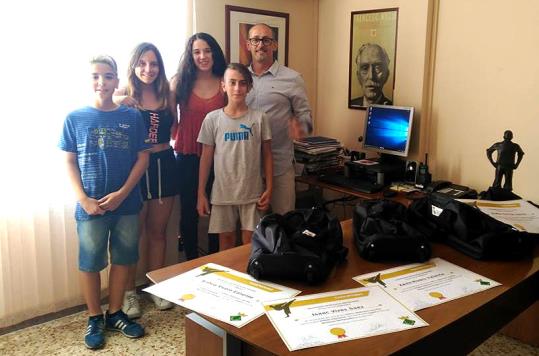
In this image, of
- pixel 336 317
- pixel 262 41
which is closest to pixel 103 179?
pixel 262 41

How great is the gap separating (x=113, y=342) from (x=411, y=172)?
6.68ft

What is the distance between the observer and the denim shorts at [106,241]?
7.65 feet

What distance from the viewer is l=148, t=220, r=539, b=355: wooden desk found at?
1.12 m

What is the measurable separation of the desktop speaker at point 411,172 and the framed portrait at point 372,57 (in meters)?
0.50

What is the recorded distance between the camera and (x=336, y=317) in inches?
48.1

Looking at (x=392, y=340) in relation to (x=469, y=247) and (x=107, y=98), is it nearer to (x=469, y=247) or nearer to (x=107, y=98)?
(x=469, y=247)

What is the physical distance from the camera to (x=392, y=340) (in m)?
1.13

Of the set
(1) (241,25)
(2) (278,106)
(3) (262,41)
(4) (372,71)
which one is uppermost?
(1) (241,25)

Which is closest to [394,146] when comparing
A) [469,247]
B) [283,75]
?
[283,75]

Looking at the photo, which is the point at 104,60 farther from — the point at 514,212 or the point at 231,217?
the point at 514,212

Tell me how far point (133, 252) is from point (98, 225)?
269 mm

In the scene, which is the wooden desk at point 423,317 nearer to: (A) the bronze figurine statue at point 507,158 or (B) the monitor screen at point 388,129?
(A) the bronze figurine statue at point 507,158

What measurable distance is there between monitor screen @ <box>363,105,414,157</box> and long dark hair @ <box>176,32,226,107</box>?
1141mm

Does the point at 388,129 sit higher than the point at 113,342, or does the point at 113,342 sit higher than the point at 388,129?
the point at 388,129
